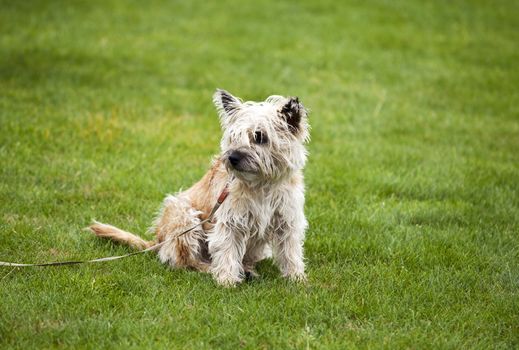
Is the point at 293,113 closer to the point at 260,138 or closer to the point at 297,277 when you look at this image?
the point at 260,138

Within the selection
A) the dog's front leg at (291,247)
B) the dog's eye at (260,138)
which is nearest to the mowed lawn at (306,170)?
the dog's front leg at (291,247)

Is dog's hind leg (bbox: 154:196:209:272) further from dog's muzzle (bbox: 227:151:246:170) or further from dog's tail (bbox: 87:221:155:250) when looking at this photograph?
dog's muzzle (bbox: 227:151:246:170)

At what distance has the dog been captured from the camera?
18.7ft

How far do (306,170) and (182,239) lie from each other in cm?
321

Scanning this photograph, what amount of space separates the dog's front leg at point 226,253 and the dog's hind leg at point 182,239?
268mm

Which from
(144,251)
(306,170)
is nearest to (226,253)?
(144,251)

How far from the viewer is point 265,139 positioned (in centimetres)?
571

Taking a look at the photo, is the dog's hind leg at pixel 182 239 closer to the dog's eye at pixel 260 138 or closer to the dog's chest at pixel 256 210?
the dog's chest at pixel 256 210

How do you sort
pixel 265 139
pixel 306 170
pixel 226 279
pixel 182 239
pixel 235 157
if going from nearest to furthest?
pixel 235 157 → pixel 265 139 → pixel 226 279 → pixel 182 239 → pixel 306 170

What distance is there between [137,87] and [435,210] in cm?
622

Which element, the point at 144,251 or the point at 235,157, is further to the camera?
the point at 144,251

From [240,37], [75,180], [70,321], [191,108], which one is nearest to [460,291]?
[70,321]

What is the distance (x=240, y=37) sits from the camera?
1532 cm

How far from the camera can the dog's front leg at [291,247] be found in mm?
6059
